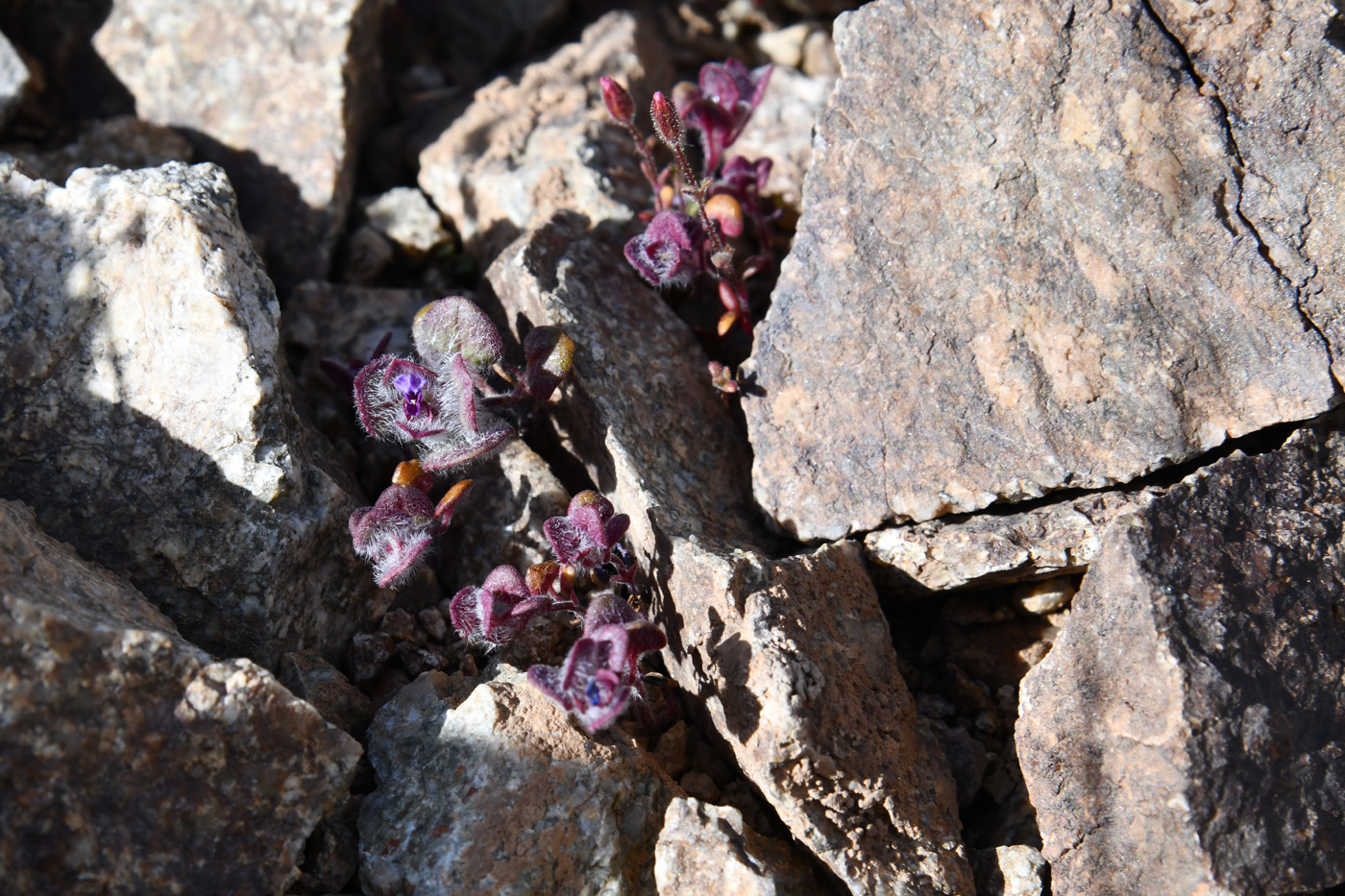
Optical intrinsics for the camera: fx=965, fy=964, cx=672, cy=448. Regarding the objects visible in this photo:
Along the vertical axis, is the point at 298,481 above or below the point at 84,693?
above

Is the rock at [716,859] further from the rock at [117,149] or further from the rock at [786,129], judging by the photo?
the rock at [117,149]

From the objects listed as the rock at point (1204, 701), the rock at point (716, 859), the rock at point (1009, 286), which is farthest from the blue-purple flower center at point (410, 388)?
the rock at point (1204, 701)

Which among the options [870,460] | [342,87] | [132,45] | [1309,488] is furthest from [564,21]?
[1309,488]

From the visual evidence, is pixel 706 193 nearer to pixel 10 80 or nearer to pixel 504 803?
pixel 504 803

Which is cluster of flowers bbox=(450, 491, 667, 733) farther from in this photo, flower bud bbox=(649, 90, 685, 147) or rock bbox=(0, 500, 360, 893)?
flower bud bbox=(649, 90, 685, 147)

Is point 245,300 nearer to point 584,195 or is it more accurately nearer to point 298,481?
point 298,481

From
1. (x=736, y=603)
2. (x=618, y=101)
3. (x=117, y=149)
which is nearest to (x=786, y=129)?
(x=618, y=101)
